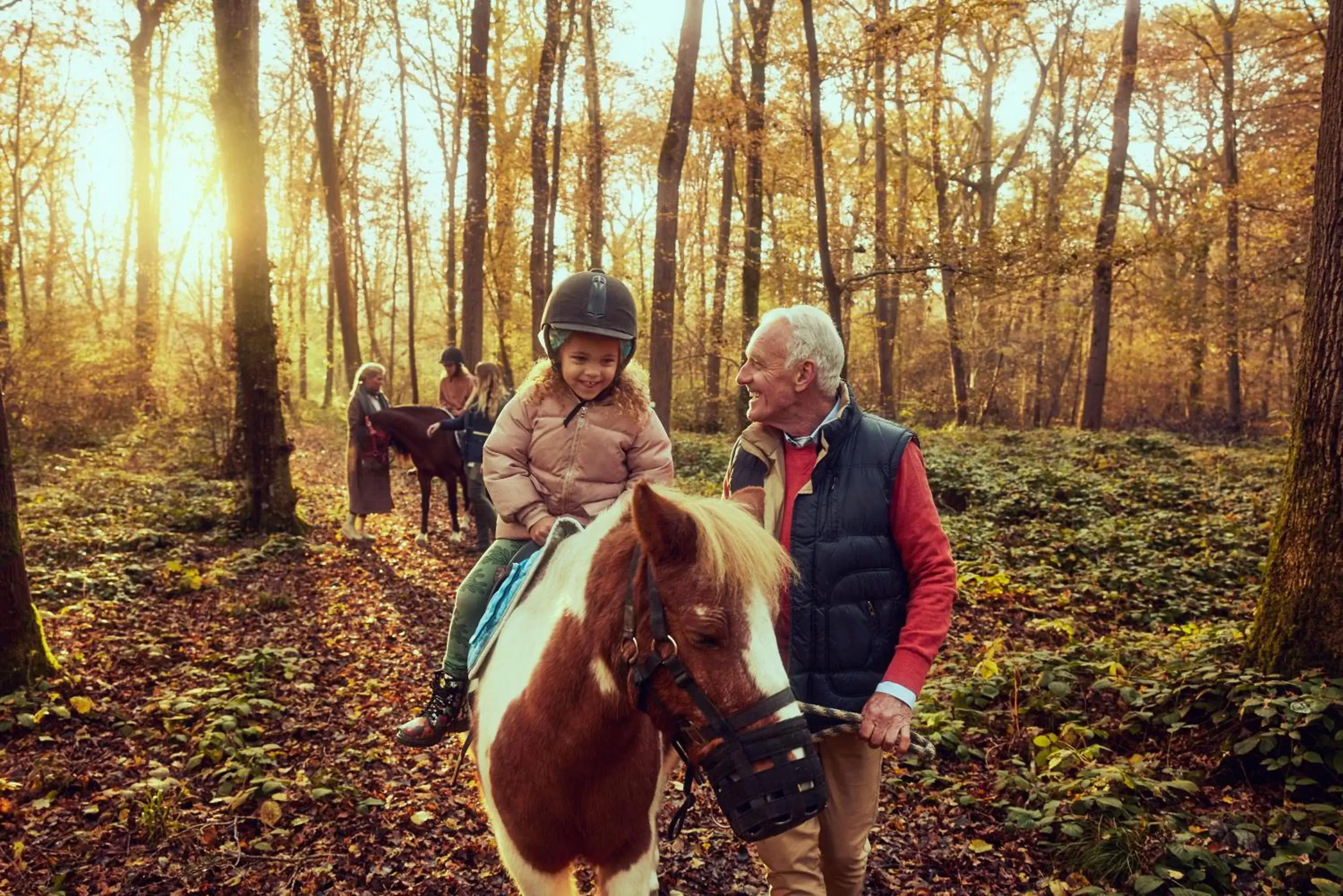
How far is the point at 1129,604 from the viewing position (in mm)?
6582

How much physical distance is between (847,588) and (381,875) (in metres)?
2.90

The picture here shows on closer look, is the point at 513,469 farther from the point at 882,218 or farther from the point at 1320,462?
the point at 882,218

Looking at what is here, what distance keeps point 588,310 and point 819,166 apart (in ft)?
32.6

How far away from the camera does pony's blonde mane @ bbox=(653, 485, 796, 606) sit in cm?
174

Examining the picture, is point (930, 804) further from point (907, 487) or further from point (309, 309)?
point (309, 309)

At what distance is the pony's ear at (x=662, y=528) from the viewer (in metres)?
1.73

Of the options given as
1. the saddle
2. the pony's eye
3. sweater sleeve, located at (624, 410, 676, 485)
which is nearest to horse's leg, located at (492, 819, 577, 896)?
the saddle

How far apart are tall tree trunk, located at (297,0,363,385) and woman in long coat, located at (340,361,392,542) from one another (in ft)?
16.2

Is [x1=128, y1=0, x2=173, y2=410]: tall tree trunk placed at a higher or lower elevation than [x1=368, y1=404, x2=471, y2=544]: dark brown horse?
higher

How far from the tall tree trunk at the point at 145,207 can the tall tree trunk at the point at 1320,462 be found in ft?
58.8

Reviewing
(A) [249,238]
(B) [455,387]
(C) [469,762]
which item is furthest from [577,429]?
(B) [455,387]

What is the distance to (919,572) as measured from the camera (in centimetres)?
231

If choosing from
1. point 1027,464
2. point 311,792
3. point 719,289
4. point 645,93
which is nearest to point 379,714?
point 311,792

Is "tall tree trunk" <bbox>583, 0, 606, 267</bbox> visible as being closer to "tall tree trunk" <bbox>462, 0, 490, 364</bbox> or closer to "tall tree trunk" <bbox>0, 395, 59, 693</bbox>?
"tall tree trunk" <bbox>462, 0, 490, 364</bbox>
